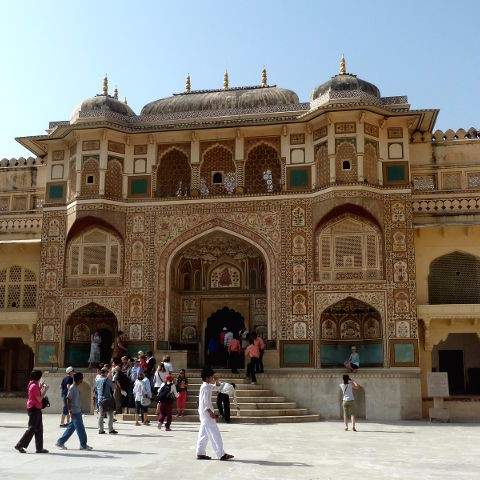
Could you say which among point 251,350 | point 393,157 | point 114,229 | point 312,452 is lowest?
point 312,452

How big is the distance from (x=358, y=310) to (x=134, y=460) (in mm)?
11451

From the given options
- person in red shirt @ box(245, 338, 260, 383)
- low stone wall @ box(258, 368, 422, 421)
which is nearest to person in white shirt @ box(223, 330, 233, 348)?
person in red shirt @ box(245, 338, 260, 383)

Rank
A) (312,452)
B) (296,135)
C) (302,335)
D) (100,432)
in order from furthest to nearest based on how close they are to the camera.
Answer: (296,135) < (302,335) < (100,432) < (312,452)

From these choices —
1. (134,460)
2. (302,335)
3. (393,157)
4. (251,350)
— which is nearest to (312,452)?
(134,460)

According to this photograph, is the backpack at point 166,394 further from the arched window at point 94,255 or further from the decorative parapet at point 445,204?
the decorative parapet at point 445,204

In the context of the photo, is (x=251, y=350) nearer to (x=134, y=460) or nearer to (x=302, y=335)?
(x=302, y=335)

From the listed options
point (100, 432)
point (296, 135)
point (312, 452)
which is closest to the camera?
point (312, 452)

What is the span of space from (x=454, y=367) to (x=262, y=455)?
42.6 feet

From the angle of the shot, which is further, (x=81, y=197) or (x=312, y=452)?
(x=81, y=197)

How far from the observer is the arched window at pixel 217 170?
20516 millimetres

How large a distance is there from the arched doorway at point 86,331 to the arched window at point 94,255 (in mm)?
996

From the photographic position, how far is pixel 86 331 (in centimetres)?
2067

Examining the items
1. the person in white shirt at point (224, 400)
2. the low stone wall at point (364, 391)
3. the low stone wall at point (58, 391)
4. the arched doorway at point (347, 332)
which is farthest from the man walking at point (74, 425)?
the arched doorway at point (347, 332)

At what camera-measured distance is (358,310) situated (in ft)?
63.7
